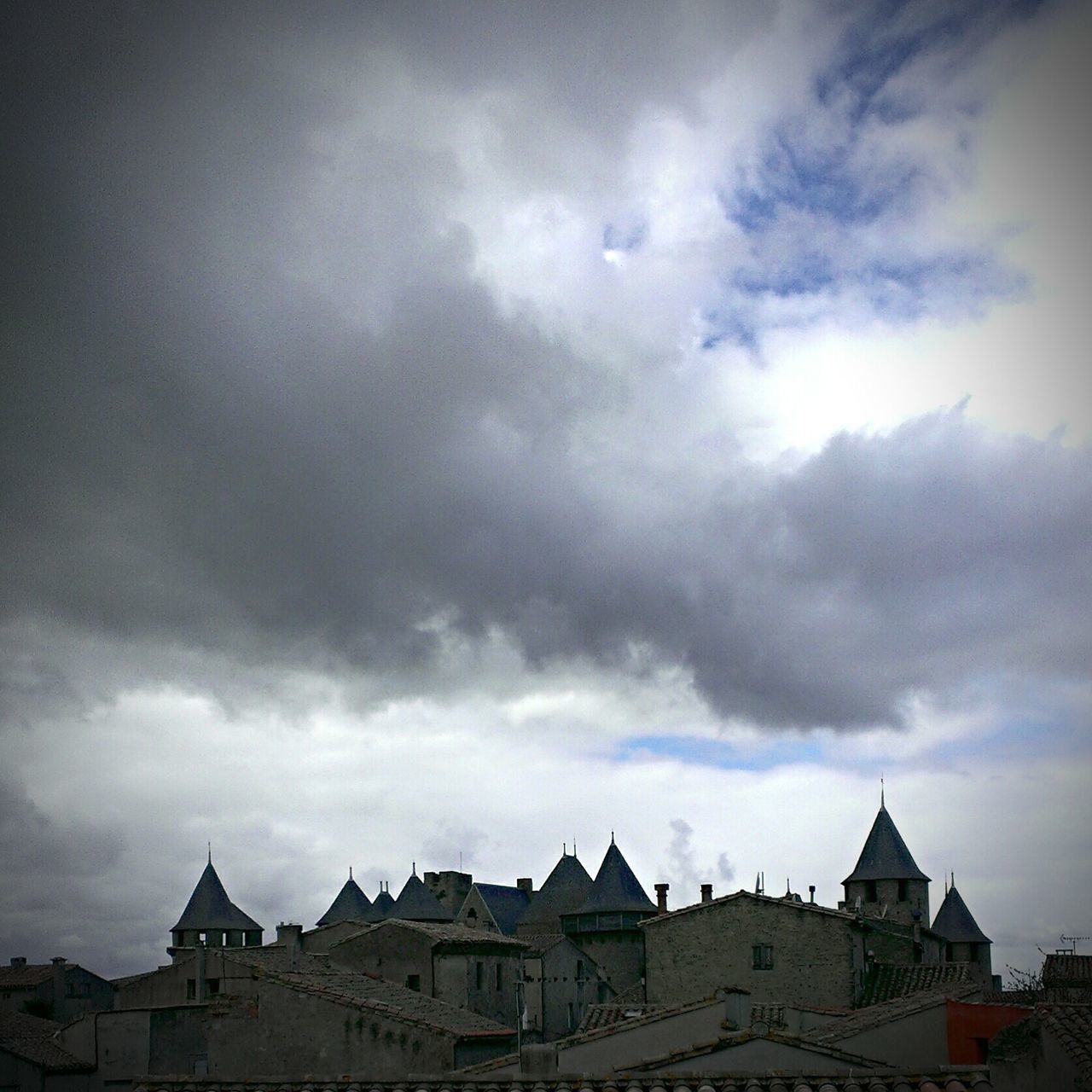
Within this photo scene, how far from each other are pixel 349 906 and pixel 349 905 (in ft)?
0.42

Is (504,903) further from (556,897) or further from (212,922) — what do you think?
(212,922)

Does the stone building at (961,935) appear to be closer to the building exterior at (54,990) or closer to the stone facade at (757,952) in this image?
the stone facade at (757,952)

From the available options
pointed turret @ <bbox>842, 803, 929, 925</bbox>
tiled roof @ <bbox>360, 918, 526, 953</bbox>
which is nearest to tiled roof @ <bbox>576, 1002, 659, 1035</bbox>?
tiled roof @ <bbox>360, 918, 526, 953</bbox>

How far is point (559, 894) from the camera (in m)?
65.8

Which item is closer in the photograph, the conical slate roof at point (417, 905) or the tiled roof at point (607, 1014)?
the tiled roof at point (607, 1014)

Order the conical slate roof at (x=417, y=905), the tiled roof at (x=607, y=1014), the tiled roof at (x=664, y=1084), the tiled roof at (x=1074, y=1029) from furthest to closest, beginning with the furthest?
the conical slate roof at (x=417, y=905) → the tiled roof at (x=607, y=1014) → the tiled roof at (x=664, y=1084) → the tiled roof at (x=1074, y=1029)

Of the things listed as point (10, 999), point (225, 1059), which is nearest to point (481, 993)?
point (225, 1059)

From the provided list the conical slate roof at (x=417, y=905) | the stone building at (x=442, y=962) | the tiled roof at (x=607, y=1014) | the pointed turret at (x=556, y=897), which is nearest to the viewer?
the tiled roof at (x=607, y=1014)

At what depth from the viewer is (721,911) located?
134ft

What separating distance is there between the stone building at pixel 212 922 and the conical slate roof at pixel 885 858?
32126 millimetres

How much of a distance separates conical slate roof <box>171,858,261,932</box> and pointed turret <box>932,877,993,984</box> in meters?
36.3

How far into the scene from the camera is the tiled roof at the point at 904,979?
124ft

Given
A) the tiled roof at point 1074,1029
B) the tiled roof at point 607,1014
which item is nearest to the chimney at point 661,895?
the tiled roof at point 607,1014

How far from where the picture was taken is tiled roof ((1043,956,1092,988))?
4325 centimetres
